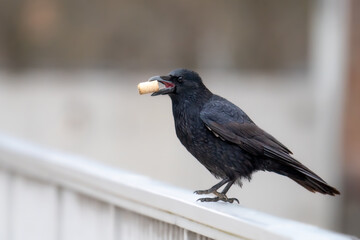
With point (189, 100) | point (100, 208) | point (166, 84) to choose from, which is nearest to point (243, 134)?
point (189, 100)

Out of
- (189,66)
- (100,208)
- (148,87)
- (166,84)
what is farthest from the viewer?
(189,66)

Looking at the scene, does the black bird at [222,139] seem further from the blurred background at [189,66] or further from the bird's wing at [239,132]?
the blurred background at [189,66]

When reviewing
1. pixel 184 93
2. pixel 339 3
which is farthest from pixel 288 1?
pixel 184 93

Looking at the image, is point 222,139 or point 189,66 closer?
point 222,139

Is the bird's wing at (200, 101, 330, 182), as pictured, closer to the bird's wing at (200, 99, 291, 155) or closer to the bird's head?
the bird's wing at (200, 99, 291, 155)

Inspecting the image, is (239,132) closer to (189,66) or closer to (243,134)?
(243,134)

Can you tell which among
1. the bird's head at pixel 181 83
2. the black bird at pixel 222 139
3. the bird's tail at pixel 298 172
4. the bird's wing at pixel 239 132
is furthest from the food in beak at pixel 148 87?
the bird's tail at pixel 298 172

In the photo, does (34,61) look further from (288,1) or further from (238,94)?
(288,1)
